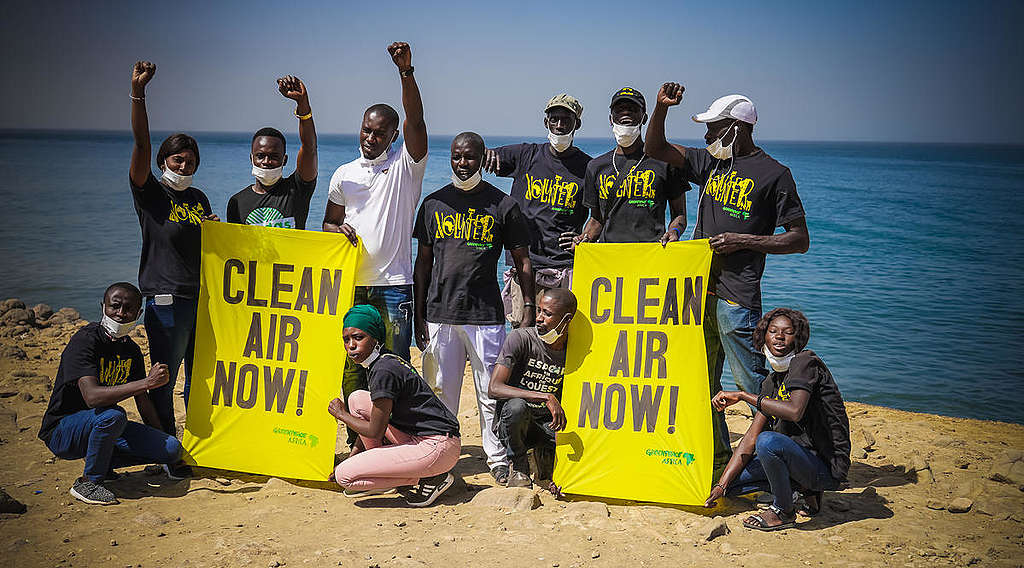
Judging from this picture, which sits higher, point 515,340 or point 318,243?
point 318,243

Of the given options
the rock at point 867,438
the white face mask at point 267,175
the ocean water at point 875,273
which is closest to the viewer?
the white face mask at point 267,175

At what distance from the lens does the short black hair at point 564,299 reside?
5445 mm

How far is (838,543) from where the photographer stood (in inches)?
187

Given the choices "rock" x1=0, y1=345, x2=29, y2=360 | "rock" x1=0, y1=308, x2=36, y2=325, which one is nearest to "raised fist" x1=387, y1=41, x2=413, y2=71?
"rock" x1=0, y1=345, x2=29, y2=360

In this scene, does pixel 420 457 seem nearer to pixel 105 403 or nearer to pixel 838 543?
pixel 105 403

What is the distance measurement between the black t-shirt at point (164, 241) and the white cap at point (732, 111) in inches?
139

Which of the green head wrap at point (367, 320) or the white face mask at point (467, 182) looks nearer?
the green head wrap at point (367, 320)

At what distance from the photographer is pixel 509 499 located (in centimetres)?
525

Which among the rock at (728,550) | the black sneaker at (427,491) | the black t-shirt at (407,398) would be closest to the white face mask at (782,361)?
the rock at (728,550)

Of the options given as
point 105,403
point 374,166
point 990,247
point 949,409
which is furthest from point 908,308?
point 105,403

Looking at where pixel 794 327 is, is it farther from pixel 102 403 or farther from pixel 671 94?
pixel 102 403

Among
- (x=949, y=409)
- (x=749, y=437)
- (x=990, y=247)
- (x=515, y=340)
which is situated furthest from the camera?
(x=990, y=247)

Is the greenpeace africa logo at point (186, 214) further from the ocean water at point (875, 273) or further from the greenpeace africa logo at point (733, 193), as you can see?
the ocean water at point (875, 273)

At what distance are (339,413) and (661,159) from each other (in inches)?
109
